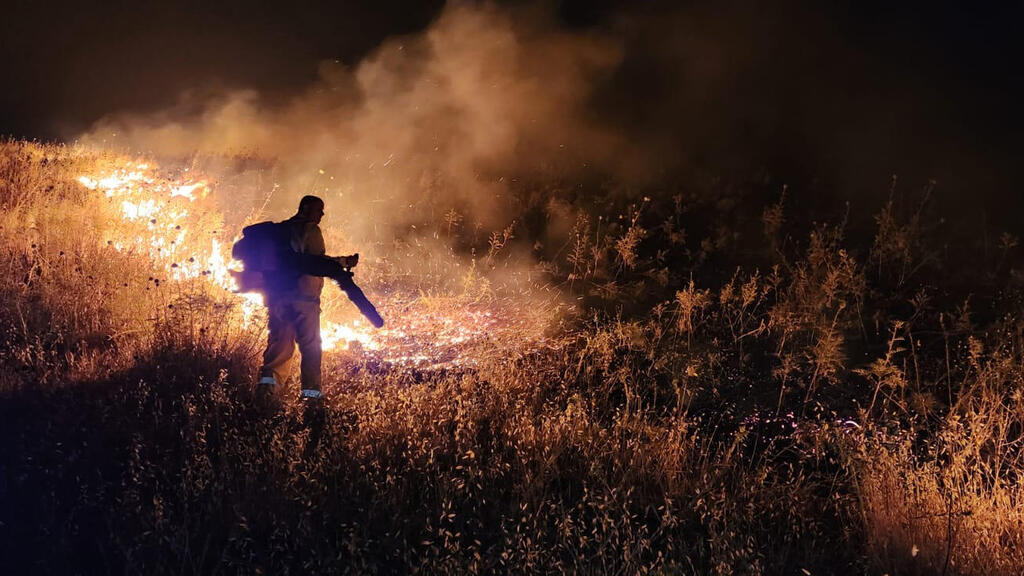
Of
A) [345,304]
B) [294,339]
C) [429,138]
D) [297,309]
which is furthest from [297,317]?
[429,138]

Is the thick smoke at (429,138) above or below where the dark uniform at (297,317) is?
above

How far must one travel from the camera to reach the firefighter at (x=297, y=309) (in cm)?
411

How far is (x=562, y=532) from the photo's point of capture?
2.70 metres

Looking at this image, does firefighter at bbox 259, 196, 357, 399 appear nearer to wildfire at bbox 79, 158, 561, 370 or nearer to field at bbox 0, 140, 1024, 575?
field at bbox 0, 140, 1024, 575

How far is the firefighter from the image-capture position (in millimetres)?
4109

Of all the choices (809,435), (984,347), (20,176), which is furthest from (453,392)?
(20,176)

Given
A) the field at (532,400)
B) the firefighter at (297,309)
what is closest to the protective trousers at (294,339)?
the firefighter at (297,309)

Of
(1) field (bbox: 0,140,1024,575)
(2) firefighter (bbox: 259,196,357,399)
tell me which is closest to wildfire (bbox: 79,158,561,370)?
(1) field (bbox: 0,140,1024,575)

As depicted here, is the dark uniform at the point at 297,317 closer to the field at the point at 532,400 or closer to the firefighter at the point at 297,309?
the firefighter at the point at 297,309

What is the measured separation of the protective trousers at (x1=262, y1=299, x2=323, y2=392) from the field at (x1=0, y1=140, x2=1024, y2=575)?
240 millimetres

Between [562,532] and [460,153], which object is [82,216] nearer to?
[460,153]

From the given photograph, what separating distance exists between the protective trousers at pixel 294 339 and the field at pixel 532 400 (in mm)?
240

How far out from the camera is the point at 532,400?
160 inches

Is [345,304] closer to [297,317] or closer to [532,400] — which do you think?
[297,317]
